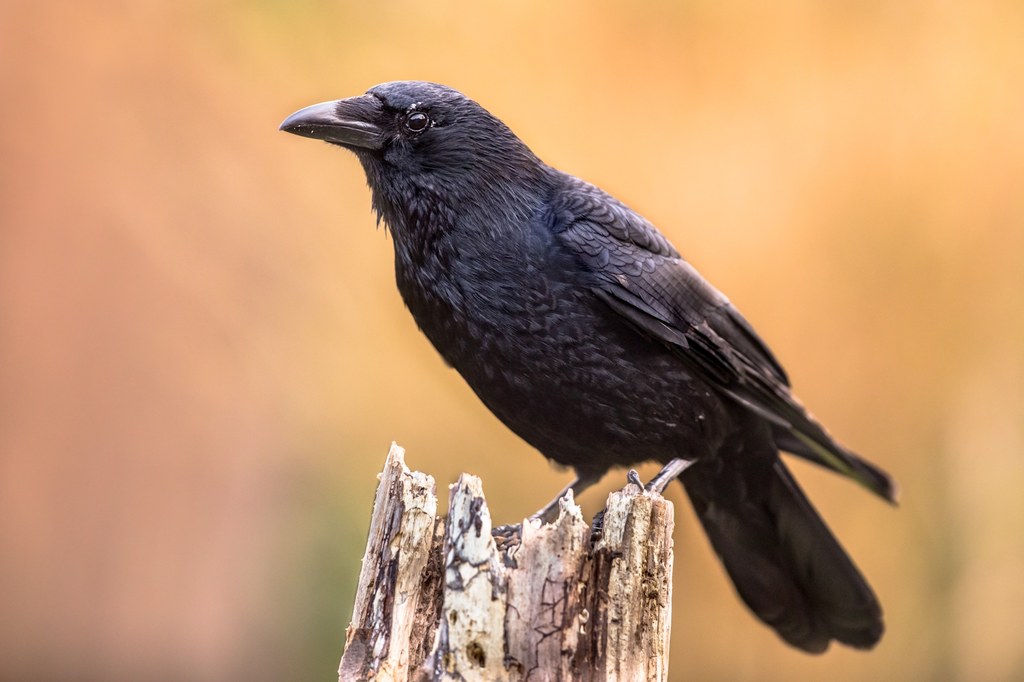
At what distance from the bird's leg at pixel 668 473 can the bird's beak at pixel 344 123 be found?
1540 mm

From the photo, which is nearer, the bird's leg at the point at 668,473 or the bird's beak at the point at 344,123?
the bird's beak at the point at 344,123

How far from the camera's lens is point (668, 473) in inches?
148

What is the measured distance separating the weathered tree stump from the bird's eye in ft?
4.43

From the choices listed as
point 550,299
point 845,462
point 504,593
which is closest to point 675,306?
point 550,299

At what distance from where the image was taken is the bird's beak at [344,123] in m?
3.48

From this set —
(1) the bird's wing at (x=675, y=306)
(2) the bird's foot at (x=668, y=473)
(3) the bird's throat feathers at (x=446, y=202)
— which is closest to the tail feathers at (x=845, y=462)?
(1) the bird's wing at (x=675, y=306)

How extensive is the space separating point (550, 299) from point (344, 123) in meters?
0.92

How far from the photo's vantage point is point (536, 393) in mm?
3443

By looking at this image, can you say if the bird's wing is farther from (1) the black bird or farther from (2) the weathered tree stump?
(2) the weathered tree stump

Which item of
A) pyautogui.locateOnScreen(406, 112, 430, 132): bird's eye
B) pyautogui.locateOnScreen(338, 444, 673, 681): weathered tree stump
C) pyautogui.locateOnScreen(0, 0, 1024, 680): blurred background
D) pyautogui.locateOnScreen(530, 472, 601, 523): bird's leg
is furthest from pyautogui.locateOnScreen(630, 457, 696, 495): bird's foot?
pyautogui.locateOnScreen(0, 0, 1024, 680): blurred background

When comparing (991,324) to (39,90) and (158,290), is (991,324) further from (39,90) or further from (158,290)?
(39,90)

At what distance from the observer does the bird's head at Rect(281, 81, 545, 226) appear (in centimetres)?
354

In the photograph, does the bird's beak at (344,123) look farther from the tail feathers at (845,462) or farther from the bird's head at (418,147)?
the tail feathers at (845,462)

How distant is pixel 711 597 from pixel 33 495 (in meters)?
4.01
